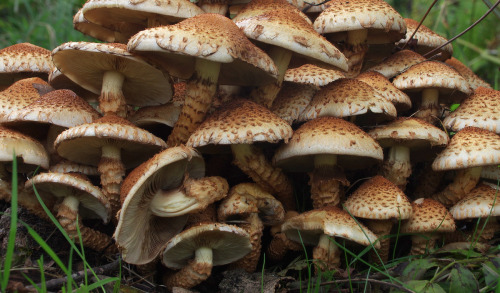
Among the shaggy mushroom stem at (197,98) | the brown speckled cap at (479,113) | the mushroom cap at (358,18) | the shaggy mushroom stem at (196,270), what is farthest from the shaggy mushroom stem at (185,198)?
the brown speckled cap at (479,113)

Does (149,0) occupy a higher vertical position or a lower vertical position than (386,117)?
higher

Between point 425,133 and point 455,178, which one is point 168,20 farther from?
point 455,178

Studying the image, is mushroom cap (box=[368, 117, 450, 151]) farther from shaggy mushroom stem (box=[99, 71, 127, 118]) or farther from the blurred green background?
the blurred green background

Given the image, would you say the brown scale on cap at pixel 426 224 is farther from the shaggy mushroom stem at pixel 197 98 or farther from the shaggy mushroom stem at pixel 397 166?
the shaggy mushroom stem at pixel 197 98

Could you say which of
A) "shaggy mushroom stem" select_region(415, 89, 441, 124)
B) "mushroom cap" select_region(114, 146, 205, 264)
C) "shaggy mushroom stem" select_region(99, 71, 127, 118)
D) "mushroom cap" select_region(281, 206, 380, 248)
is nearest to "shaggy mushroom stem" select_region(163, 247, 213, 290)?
"mushroom cap" select_region(114, 146, 205, 264)

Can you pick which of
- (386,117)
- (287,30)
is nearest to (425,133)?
(386,117)

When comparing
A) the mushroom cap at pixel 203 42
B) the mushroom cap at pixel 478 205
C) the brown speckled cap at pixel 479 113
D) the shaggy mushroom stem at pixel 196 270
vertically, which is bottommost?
the shaggy mushroom stem at pixel 196 270
